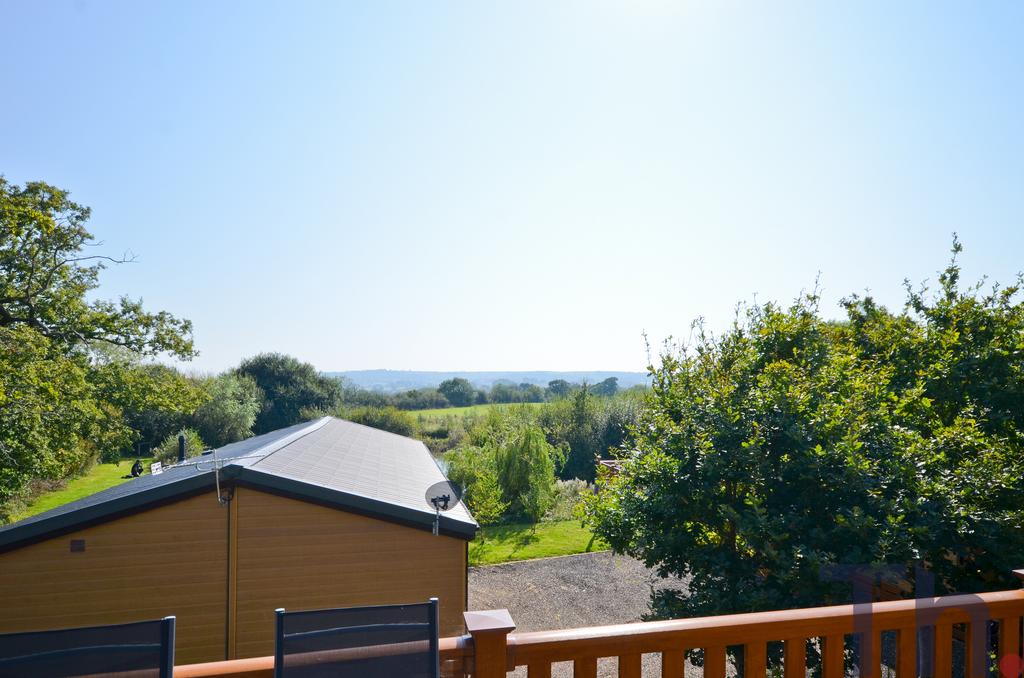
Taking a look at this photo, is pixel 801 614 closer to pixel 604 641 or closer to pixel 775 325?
pixel 604 641

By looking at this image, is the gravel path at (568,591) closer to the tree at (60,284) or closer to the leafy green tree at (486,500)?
the leafy green tree at (486,500)

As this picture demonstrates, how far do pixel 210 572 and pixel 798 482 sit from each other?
5072mm

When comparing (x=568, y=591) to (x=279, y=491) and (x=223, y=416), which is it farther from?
(x=223, y=416)

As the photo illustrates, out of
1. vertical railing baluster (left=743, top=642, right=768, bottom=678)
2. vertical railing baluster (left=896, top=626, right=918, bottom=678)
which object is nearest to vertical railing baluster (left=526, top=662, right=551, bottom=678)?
vertical railing baluster (left=743, top=642, right=768, bottom=678)

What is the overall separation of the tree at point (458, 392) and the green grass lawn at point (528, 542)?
2826cm

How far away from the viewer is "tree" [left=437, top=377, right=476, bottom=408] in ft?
137

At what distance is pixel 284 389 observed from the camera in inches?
1110

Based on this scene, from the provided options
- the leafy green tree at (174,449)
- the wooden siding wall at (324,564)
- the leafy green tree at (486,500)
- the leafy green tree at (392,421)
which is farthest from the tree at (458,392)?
the wooden siding wall at (324,564)

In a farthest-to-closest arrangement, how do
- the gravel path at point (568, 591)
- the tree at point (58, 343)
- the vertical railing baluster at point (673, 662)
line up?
the tree at point (58, 343) < the gravel path at point (568, 591) < the vertical railing baluster at point (673, 662)

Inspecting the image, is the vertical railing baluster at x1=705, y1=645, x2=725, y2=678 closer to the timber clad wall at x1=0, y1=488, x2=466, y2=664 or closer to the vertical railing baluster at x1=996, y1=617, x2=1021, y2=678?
the vertical railing baluster at x1=996, y1=617, x2=1021, y2=678

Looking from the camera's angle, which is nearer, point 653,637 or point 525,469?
point 653,637

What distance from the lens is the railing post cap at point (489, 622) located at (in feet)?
4.91

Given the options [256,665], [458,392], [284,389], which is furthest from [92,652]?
[458,392]

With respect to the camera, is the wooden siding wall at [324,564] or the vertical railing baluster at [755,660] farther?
the wooden siding wall at [324,564]
